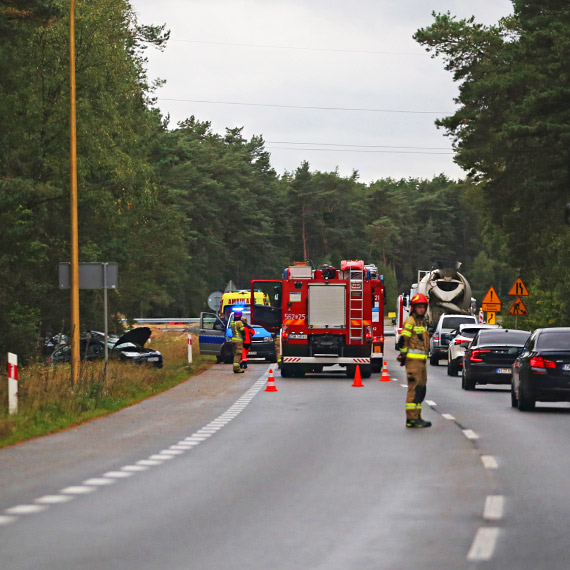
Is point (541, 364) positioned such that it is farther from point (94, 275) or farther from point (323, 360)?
point (323, 360)

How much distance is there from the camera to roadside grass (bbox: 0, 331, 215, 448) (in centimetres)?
1920

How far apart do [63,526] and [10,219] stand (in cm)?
2817

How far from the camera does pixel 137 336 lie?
41.1m

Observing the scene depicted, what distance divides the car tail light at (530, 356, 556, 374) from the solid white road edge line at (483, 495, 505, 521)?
1197 cm

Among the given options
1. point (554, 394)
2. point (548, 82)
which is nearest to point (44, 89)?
point (548, 82)

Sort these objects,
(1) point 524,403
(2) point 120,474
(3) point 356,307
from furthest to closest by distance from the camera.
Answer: (3) point 356,307, (1) point 524,403, (2) point 120,474

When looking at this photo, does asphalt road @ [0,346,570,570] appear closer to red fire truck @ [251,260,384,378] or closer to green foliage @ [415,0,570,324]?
red fire truck @ [251,260,384,378]

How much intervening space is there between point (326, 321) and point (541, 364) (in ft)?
47.8

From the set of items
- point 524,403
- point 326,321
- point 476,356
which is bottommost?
point 524,403

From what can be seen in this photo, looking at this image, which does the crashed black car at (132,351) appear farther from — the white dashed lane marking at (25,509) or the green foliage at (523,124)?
the white dashed lane marking at (25,509)

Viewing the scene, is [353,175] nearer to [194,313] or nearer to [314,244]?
[314,244]

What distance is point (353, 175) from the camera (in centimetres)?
16425

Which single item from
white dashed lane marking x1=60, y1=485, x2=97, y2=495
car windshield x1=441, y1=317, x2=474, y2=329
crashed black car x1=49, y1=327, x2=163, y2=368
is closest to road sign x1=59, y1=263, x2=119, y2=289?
crashed black car x1=49, y1=327, x2=163, y2=368

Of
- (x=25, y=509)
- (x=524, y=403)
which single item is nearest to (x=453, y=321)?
(x=524, y=403)
